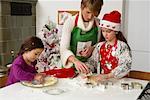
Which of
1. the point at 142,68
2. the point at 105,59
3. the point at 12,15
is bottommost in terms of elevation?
the point at 142,68

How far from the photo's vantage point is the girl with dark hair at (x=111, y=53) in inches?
58.8

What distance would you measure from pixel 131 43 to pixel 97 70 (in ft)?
3.14

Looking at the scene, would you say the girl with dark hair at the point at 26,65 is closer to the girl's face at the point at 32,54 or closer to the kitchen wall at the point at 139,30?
the girl's face at the point at 32,54

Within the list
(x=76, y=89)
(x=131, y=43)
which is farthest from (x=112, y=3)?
(x=76, y=89)

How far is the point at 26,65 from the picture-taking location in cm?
149

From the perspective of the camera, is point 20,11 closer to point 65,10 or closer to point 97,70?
point 65,10

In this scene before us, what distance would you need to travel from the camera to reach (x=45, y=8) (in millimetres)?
2668

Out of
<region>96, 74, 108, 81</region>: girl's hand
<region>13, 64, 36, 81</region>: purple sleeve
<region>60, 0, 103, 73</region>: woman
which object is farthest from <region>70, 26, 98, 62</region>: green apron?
<region>13, 64, 36, 81</region>: purple sleeve

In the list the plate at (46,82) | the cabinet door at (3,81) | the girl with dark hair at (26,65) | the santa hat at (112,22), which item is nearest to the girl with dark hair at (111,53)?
the santa hat at (112,22)

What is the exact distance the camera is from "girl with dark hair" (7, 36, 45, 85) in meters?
1.38

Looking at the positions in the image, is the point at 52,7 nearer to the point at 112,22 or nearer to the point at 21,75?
A: the point at 112,22

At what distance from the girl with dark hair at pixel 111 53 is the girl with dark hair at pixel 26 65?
14.3 inches

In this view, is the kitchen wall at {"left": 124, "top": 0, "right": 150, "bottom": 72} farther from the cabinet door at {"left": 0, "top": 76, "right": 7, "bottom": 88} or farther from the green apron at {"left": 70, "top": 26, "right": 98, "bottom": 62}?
the cabinet door at {"left": 0, "top": 76, "right": 7, "bottom": 88}

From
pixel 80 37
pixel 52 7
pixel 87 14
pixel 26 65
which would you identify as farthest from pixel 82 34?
pixel 52 7
